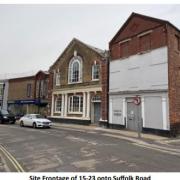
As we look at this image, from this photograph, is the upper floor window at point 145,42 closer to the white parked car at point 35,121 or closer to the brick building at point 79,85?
the brick building at point 79,85

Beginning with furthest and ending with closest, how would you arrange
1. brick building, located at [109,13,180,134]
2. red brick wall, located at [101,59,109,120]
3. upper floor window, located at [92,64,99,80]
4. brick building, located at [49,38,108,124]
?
upper floor window, located at [92,64,99,80] < brick building, located at [49,38,108,124] < red brick wall, located at [101,59,109,120] < brick building, located at [109,13,180,134]

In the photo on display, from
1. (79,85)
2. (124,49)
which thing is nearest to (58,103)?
(79,85)

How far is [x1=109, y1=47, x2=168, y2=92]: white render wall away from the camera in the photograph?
57.1 ft

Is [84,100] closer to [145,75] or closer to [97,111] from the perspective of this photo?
[97,111]

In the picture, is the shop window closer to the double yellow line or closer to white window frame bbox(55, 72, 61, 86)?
white window frame bbox(55, 72, 61, 86)

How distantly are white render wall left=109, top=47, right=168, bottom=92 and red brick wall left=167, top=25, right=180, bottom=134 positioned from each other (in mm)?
535

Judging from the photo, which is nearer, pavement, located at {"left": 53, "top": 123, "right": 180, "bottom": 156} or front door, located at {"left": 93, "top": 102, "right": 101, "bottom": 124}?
pavement, located at {"left": 53, "top": 123, "right": 180, "bottom": 156}

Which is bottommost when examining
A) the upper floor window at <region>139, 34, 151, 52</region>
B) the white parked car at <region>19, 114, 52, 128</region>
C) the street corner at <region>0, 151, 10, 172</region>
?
the street corner at <region>0, 151, 10, 172</region>

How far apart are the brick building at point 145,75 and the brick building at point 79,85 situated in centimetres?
151

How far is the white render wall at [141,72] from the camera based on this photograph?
57.1 feet

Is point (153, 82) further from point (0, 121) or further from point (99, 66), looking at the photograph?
point (0, 121)

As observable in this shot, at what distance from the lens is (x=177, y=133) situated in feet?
55.5

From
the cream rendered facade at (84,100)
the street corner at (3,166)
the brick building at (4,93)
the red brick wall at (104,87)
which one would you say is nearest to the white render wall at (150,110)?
the red brick wall at (104,87)

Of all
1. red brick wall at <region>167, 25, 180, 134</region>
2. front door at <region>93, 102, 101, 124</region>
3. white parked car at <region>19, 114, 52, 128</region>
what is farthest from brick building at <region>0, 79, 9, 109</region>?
red brick wall at <region>167, 25, 180, 134</region>
